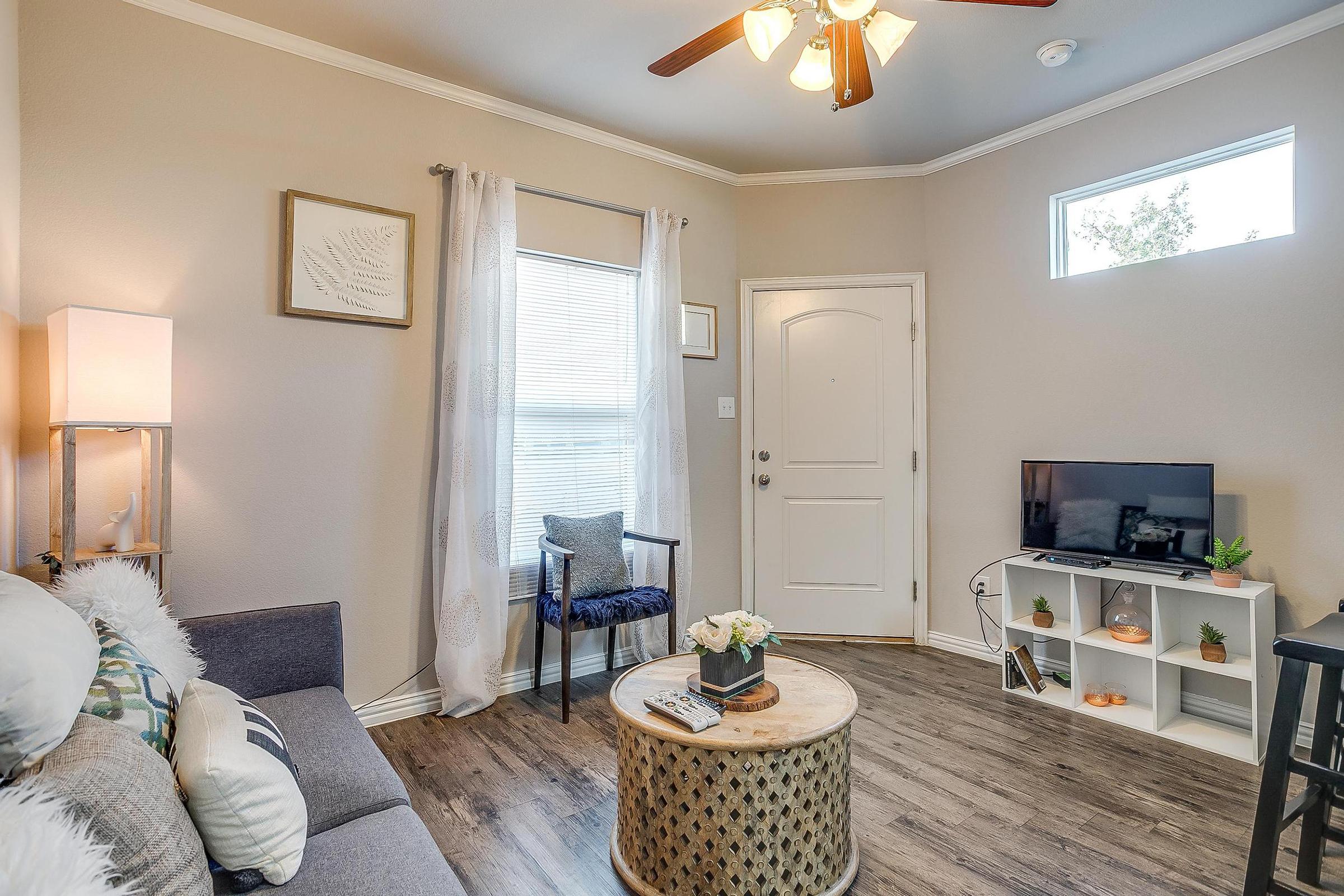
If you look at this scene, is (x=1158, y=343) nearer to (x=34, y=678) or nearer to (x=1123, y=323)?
(x=1123, y=323)

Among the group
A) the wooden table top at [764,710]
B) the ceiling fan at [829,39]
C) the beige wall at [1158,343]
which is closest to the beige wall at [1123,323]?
the beige wall at [1158,343]

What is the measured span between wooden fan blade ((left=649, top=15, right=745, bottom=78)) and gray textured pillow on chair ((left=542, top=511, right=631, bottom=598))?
74.5 inches

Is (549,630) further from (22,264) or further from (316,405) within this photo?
(22,264)

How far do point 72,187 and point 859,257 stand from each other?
3494 mm

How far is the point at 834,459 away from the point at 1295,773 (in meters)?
2.48

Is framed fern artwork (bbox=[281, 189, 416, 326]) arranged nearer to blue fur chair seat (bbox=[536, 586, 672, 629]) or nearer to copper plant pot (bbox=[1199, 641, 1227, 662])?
blue fur chair seat (bbox=[536, 586, 672, 629])

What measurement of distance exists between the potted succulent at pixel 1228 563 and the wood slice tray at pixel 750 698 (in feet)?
6.23

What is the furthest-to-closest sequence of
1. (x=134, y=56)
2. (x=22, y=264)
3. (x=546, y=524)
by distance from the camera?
(x=546, y=524)
(x=134, y=56)
(x=22, y=264)

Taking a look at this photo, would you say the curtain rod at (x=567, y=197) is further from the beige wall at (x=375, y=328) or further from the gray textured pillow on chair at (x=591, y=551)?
the gray textured pillow on chair at (x=591, y=551)

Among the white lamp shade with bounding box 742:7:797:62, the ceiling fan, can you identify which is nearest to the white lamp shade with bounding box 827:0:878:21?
the ceiling fan

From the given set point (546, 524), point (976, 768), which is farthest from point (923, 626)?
point (546, 524)

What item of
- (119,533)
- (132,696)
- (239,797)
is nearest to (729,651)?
(239,797)

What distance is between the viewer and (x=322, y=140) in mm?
2725

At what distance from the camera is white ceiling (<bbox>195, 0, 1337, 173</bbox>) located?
2.48 meters
